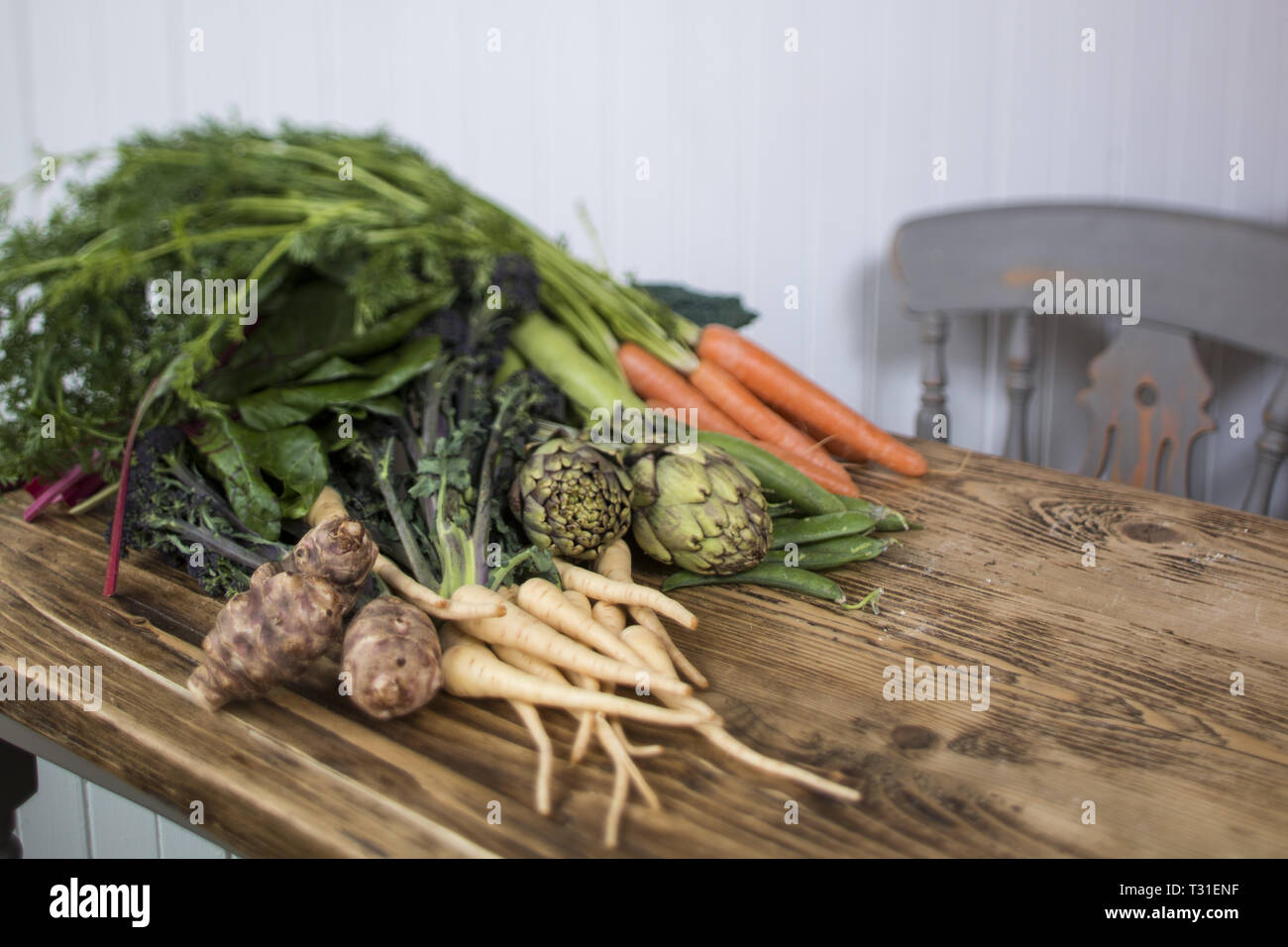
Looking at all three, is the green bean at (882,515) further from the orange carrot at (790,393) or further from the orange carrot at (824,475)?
the orange carrot at (790,393)

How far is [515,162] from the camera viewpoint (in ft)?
7.28

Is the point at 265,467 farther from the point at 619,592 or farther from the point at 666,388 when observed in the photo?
the point at 666,388

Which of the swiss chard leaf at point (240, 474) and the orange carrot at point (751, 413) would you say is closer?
the swiss chard leaf at point (240, 474)

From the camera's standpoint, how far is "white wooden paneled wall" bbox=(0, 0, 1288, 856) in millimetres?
2076

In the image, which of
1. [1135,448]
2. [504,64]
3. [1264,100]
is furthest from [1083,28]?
[504,64]

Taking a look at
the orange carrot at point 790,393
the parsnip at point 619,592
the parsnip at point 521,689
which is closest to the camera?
the parsnip at point 521,689

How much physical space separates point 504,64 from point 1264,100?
63.0 inches

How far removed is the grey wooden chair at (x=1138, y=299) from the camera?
161 cm

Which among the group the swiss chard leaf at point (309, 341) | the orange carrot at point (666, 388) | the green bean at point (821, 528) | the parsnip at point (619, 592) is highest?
the swiss chard leaf at point (309, 341)

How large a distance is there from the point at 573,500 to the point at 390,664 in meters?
0.29

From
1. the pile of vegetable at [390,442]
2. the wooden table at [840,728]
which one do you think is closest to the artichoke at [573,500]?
the pile of vegetable at [390,442]

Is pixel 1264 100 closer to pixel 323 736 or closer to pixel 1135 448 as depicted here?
pixel 1135 448

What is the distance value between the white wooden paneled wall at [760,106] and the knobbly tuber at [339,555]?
1518 millimetres

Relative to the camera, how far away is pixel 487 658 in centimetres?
83
